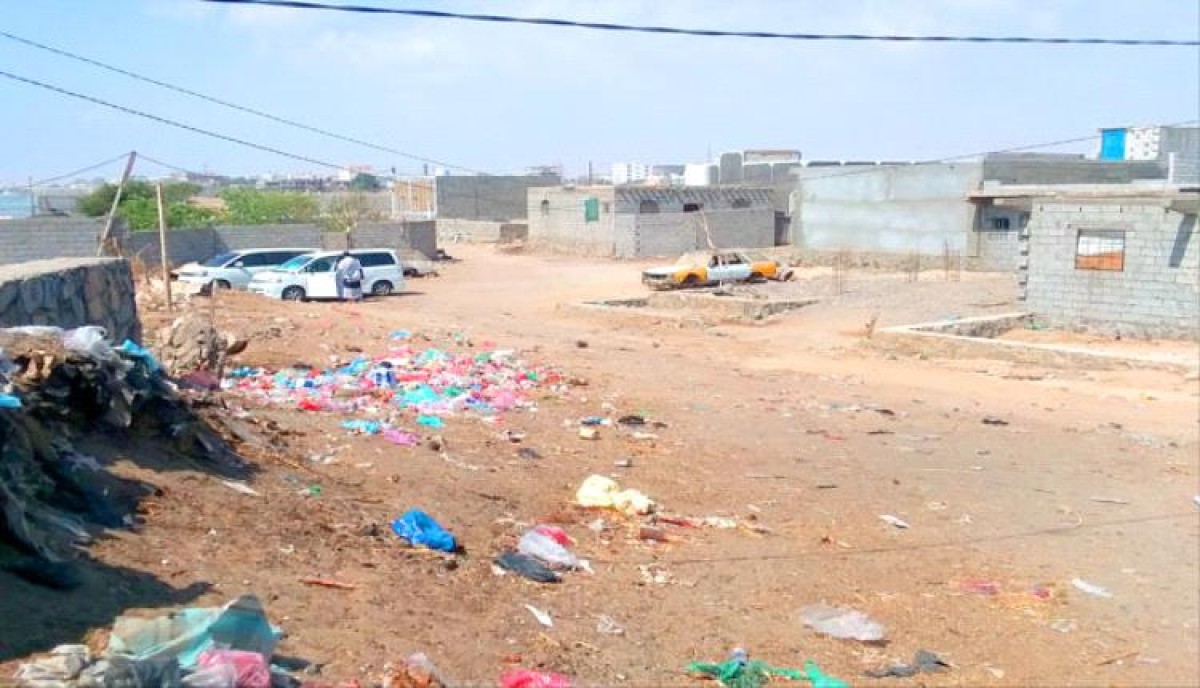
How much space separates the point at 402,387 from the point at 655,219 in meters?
38.5

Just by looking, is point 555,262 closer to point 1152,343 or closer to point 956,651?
point 1152,343

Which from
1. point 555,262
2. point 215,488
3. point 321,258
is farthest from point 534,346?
point 555,262

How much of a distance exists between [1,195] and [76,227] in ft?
72.7

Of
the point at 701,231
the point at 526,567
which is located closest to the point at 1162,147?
the point at 701,231

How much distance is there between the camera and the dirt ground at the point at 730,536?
594 centimetres

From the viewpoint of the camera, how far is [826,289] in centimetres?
3566

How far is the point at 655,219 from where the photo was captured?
171 feet

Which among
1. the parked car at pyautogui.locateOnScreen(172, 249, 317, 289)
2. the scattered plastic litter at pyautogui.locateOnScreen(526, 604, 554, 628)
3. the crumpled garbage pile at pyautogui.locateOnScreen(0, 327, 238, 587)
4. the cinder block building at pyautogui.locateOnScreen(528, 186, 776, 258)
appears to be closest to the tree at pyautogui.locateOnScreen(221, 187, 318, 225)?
the cinder block building at pyautogui.locateOnScreen(528, 186, 776, 258)

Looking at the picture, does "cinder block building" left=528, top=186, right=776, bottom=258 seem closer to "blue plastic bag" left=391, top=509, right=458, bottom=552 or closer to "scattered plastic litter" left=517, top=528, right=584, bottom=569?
"scattered plastic litter" left=517, top=528, right=584, bottom=569

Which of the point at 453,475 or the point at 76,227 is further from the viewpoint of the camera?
the point at 76,227

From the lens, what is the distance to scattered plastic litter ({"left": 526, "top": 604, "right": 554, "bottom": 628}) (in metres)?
6.47

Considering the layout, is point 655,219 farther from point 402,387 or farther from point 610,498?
point 610,498

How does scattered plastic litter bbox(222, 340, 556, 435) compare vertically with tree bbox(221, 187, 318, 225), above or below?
below

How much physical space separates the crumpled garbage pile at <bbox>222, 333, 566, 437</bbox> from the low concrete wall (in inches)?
63.9
